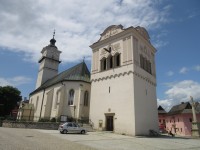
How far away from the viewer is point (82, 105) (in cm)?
3027

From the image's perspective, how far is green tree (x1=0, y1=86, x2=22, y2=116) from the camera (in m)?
51.7

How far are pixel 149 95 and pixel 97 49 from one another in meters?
11.3

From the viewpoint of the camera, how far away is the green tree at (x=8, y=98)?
51684 mm

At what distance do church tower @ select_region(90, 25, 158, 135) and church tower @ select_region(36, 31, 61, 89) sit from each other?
24.2m

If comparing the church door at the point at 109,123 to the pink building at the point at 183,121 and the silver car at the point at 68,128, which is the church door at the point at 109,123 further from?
the pink building at the point at 183,121

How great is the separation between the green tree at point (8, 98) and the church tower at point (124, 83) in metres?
34.7

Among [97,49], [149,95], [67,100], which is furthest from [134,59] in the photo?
[67,100]

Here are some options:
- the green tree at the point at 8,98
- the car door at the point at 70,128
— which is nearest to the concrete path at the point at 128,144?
the car door at the point at 70,128

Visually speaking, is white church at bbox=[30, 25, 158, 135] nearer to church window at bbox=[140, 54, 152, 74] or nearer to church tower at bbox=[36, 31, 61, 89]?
church window at bbox=[140, 54, 152, 74]

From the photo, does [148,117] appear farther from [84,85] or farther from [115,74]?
[84,85]

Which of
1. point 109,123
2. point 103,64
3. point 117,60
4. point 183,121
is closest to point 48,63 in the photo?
point 103,64

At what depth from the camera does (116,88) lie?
992 inches

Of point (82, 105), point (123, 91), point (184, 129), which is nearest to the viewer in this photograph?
point (123, 91)

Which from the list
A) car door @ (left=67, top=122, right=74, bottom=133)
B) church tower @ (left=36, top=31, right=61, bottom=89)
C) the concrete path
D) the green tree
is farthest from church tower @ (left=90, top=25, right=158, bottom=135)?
the green tree
